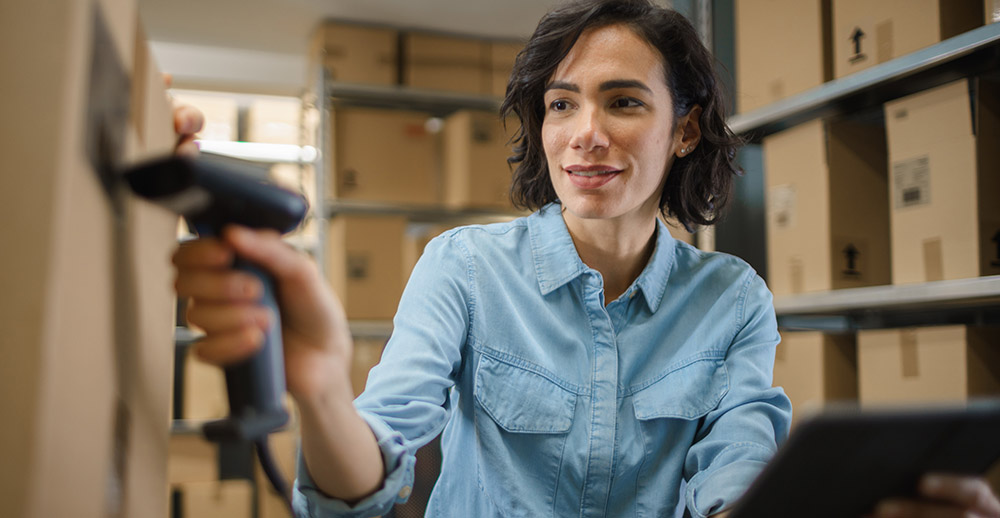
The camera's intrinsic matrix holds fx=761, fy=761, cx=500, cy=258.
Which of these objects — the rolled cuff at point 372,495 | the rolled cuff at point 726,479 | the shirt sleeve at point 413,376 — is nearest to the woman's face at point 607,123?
the shirt sleeve at point 413,376

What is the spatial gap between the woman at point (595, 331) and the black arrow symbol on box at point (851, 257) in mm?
688

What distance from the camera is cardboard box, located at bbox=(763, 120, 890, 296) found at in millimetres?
1729

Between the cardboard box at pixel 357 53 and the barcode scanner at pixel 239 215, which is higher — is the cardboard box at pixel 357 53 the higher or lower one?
the higher one

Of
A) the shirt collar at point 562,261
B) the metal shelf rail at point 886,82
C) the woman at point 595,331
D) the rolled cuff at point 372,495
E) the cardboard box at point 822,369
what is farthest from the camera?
the cardboard box at point 822,369

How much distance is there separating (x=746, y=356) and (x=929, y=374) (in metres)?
0.72

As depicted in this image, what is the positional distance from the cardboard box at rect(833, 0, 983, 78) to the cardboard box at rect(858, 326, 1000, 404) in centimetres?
58

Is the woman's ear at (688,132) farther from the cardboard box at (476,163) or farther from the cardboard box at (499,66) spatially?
the cardboard box at (499,66)

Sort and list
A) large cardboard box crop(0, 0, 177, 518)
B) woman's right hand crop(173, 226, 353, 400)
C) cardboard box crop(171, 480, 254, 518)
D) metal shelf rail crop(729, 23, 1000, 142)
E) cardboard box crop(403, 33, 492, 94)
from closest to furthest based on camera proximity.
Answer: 1. large cardboard box crop(0, 0, 177, 518)
2. woman's right hand crop(173, 226, 353, 400)
3. metal shelf rail crop(729, 23, 1000, 142)
4. cardboard box crop(171, 480, 254, 518)
5. cardboard box crop(403, 33, 492, 94)

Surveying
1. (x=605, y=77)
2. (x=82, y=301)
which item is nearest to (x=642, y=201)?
(x=605, y=77)

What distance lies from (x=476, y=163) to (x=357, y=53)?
2.35 ft

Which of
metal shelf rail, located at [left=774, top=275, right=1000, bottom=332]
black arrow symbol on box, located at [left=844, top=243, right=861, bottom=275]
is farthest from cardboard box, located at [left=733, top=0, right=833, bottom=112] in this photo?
metal shelf rail, located at [left=774, top=275, right=1000, bottom=332]

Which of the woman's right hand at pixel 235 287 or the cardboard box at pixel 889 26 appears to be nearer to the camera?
the woman's right hand at pixel 235 287

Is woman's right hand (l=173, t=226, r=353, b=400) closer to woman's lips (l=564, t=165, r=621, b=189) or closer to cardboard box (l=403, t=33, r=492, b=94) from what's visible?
woman's lips (l=564, t=165, r=621, b=189)

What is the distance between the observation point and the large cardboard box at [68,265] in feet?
1.03
